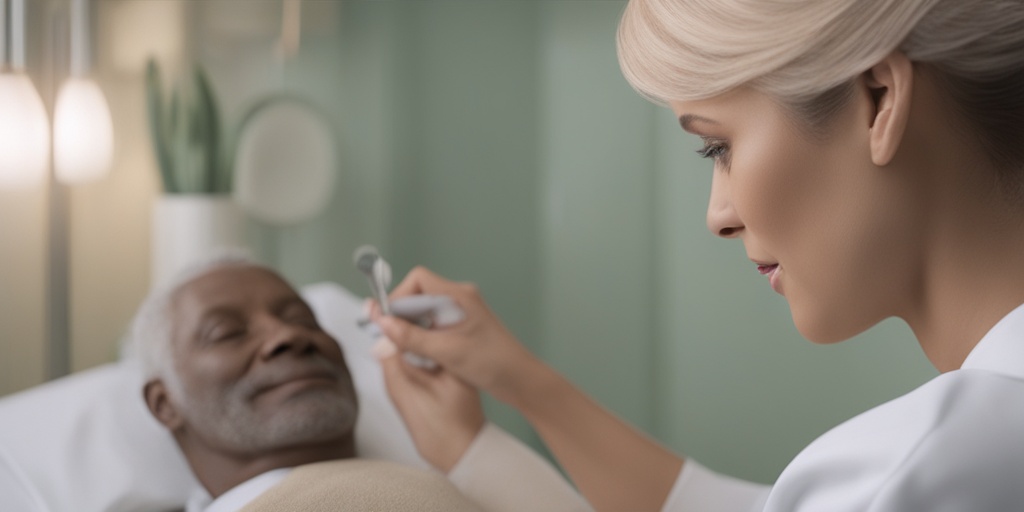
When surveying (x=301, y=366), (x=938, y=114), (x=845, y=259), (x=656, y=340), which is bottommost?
(x=656, y=340)

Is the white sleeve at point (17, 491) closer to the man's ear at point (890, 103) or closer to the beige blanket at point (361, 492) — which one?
the beige blanket at point (361, 492)

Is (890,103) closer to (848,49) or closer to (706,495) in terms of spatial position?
(848,49)

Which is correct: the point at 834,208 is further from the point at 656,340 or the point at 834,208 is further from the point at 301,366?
the point at 656,340

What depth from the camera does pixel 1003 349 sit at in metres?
0.66

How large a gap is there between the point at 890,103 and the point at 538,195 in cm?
168

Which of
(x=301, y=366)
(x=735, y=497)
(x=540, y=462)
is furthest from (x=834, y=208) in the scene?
(x=301, y=366)

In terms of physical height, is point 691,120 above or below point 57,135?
above

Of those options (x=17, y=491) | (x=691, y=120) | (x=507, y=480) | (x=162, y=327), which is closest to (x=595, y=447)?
(x=507, y=480)

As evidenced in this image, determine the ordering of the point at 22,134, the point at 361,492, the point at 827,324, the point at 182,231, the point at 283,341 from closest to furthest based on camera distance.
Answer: the point at 827,324
the point at 361,492
the point at 283,341
the point at 22,134
the point at 182,231

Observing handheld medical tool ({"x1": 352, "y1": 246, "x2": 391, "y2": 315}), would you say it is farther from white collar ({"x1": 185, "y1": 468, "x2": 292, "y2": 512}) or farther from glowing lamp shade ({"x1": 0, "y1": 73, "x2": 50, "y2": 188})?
glowing lamp shade ({"x1": 0, "y1": 73, "x2": 50, "y2": 188})

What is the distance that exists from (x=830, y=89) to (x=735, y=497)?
0.69 m

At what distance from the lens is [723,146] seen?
0.82m

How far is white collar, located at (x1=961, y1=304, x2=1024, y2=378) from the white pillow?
0.91 metres

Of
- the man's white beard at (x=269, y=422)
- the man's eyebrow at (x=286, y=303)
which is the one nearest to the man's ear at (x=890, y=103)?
the man's white beard at (x=269, y=422)
